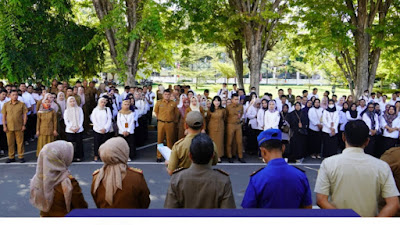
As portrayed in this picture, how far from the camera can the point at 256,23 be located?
15445 millimetres

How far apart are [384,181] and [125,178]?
2.32 metres

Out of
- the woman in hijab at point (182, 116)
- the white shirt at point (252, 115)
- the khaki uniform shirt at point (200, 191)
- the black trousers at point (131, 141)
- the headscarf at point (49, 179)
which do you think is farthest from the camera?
the white shirt at point (252, 115)

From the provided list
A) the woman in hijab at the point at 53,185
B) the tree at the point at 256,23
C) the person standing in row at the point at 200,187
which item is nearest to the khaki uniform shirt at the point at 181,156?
the person standing in row at the point at 200,187

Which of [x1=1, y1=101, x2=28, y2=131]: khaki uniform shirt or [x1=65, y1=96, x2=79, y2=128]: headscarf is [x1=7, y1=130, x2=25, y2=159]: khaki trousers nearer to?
[x1=1, y1=101, x2=28, y2=131]: khaki uniform shirt

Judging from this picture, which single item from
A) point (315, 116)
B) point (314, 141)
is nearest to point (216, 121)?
point (315, 116)

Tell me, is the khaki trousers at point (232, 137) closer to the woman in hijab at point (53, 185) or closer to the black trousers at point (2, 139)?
the black trousers at point (2, 139)

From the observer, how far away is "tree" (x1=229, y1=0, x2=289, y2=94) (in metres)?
14.5

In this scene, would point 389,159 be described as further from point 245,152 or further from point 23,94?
point 23,94

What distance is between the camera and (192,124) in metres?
4.27

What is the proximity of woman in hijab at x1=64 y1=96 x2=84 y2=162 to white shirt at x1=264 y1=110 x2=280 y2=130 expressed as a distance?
4.92m

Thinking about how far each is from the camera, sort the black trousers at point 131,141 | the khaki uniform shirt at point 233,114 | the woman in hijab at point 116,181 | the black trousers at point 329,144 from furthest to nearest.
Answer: the black trousers at point 329,144, the khaki uniform shirt at point 233,114, the black trousers at point 131,141, the woman in hijab at point 116,181

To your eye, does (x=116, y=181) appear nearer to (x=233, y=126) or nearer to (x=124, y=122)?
(x=124, y=122)

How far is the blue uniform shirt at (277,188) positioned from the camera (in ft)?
9.28

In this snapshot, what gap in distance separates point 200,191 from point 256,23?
13485 millimetres
